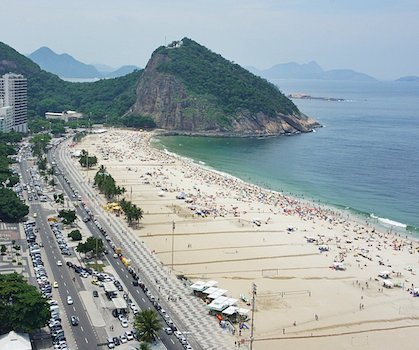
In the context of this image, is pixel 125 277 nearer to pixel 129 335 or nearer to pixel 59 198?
pixel 129 335

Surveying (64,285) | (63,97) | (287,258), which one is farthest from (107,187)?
(63,97)

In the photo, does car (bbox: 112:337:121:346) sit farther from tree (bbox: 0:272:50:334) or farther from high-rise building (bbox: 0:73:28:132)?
high-rise building (bbox: 0:73:28:132)

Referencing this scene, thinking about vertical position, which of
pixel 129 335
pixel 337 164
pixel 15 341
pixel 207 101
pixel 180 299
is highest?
pixel 207 101

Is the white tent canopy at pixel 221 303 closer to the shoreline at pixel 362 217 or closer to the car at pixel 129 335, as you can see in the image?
the car at pixel 129 335

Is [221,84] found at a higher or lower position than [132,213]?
higher

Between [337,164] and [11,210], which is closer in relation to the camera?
[11,210]

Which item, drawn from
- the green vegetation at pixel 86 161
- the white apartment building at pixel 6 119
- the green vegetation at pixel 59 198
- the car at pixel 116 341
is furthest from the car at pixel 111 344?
the white apartment building at pixel 6 119
